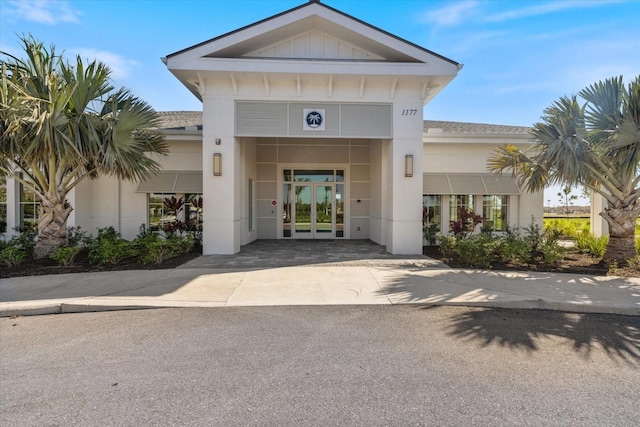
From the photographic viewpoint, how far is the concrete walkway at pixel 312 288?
5992mm

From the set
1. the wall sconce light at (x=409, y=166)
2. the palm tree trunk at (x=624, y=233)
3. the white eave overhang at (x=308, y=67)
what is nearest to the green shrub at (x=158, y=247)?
the white eave overhang at (x=308, y=67)

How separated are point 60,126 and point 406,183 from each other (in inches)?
364

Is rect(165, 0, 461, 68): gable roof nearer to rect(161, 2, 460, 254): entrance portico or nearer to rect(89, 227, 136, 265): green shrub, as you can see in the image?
rect(161, 2, 460, 254): entrance portico

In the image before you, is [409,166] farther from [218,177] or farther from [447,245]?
[218,177]

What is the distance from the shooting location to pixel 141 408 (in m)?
3.04

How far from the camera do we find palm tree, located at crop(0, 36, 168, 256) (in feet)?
26.3

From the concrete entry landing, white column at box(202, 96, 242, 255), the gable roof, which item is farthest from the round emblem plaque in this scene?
the concrete entry landing

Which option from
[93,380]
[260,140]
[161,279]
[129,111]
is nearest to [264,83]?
[129,111]

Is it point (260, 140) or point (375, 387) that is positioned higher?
point (260, 140)

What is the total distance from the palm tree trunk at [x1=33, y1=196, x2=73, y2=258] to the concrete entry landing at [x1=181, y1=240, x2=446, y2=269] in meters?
3.52

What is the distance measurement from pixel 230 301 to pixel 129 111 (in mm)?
6171

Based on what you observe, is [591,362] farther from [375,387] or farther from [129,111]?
[129,111]

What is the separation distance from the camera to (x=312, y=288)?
7.05 m

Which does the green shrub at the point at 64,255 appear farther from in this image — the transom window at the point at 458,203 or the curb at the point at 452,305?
the transom window at the point at 458,203
